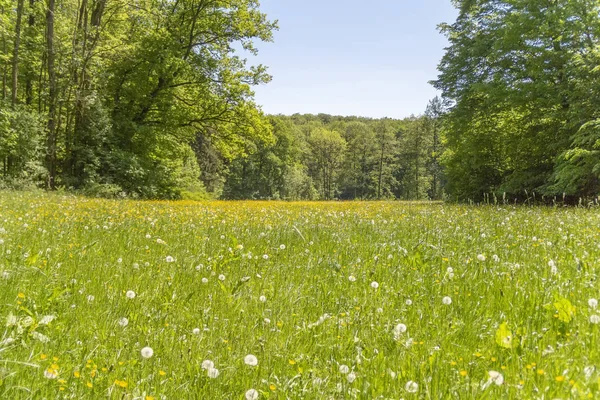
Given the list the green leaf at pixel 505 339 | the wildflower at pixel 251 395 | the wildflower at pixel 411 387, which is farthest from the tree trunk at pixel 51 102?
the green leaf at pixel 505 339

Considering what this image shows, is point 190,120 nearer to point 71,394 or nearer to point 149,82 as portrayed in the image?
point 149,82

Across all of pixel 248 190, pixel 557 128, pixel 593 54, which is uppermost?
pixel 593 54

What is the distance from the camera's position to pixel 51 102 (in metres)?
19.4

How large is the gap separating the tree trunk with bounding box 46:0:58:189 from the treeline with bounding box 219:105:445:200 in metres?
33.3

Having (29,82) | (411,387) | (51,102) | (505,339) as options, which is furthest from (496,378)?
(29,82)

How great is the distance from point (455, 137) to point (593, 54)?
9138 mm

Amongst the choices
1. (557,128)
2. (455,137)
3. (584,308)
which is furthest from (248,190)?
(584,308)

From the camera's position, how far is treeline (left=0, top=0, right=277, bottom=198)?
62.8 feet

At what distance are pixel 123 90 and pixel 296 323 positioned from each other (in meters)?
24.9

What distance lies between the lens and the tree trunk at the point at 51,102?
61.5 feet

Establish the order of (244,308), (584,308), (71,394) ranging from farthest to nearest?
(244,308) < (584,308) < (71,394)

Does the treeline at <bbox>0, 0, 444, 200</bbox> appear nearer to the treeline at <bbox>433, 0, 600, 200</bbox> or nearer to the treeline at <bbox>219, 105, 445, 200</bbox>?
the treeline at <bbox>433, 0, 600, 200</bbox>

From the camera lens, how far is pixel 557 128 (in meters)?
17.3

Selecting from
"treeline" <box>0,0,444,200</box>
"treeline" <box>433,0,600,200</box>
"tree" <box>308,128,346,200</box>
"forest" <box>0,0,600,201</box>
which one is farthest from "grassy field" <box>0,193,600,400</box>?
"tree" <box>308,128,346,200</box>
